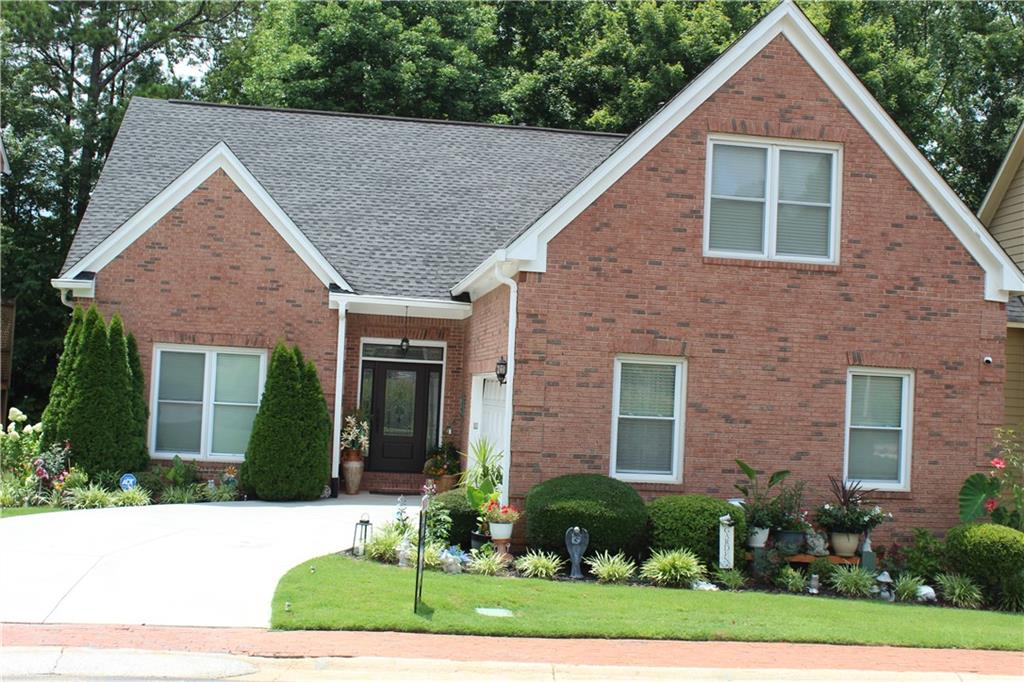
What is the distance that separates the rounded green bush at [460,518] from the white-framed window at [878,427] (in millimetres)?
5195

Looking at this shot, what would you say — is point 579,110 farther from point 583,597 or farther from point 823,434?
point 583,597

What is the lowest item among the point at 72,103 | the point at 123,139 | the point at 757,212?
the point at 757,212

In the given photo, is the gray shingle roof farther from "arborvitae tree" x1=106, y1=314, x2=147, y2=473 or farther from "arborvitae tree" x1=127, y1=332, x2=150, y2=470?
"arborvitae tree" x1=127, y1=332, x2=150, y2=470

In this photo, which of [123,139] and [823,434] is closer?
[823,434]

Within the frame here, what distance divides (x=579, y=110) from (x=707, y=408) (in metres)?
21.3

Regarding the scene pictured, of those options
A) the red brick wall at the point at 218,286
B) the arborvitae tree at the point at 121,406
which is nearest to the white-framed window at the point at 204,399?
the red brick wall at the point at 218,286

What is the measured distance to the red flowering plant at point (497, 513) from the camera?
12719 mm

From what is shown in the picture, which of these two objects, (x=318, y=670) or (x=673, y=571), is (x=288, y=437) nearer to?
(x=673, y=571)

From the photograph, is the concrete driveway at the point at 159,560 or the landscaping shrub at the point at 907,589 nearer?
the concrete driveway at the point at 159,560

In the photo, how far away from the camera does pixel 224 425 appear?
58.2ft

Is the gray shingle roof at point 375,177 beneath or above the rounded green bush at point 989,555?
above

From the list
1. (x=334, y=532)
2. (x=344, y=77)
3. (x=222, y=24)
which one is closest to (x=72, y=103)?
(x=222, y=24)

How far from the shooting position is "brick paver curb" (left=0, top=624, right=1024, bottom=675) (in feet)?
27.9

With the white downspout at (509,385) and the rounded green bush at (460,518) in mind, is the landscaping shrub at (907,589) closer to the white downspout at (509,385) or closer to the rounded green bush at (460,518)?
the white downspout at (509,385)
